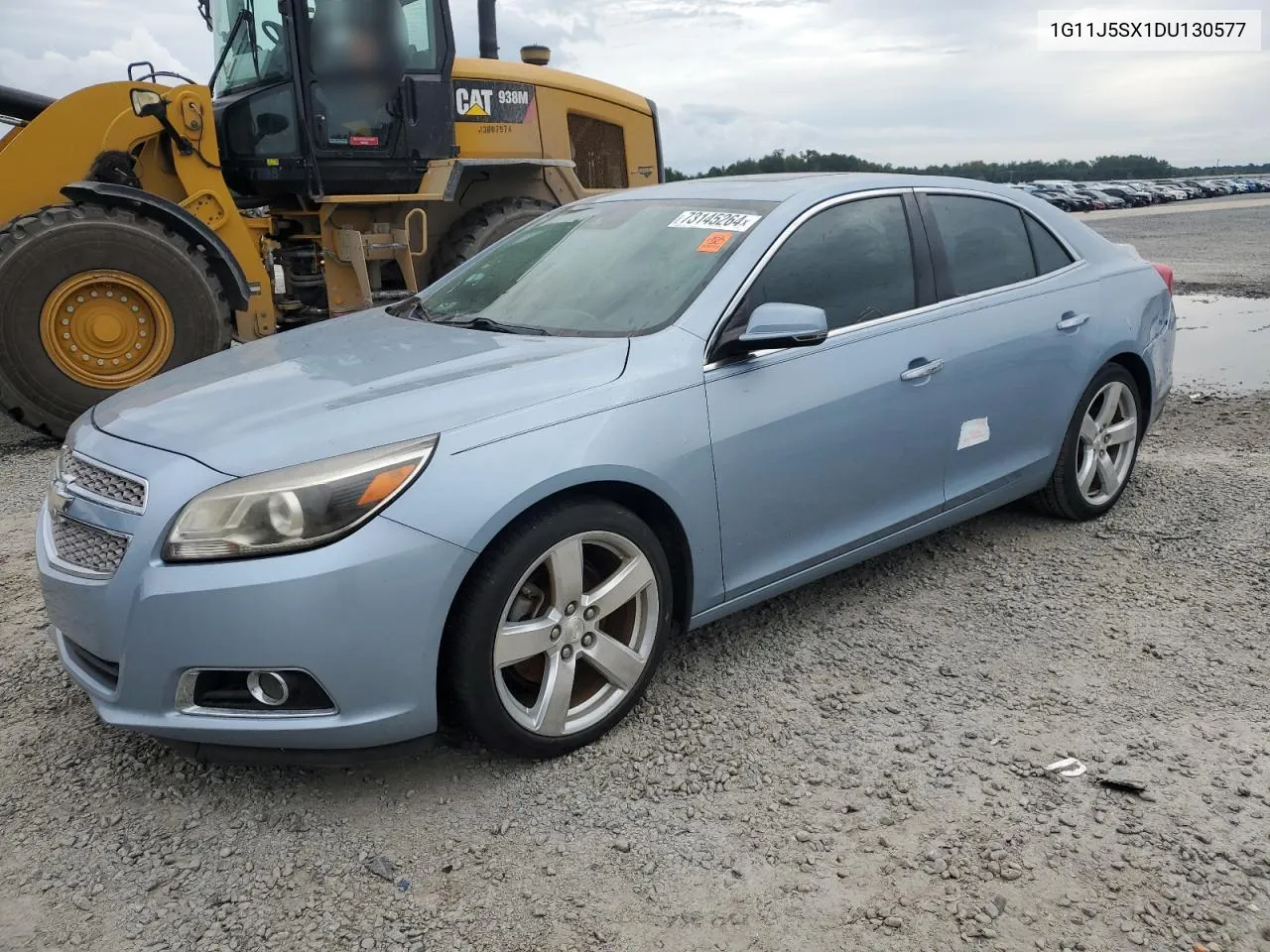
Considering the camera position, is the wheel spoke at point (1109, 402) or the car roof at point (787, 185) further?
the wheel spoke at point (1109, 402)

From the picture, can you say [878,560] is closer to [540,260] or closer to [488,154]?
[540,260]

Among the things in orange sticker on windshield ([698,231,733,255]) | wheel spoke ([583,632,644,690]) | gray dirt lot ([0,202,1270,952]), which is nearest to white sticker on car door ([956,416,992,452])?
gray dirt lot ([0,202,1270,952])

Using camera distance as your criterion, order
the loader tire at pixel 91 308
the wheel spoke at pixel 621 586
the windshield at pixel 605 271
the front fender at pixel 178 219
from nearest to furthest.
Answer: the wheel spoke at pixel 621 586 < the windshield at pixel 605 271 < the loader tire at pixel 91 308 < the front fender at pixel 178 219

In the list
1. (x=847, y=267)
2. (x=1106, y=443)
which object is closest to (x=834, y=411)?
(x=847, y=267)

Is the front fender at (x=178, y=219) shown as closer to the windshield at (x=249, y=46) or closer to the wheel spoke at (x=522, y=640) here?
the windshield at (x=249, y=46)

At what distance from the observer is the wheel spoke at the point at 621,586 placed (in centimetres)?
299

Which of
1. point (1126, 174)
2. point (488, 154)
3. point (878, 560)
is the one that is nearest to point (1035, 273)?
point (878, 560)

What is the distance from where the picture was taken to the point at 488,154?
888 cm

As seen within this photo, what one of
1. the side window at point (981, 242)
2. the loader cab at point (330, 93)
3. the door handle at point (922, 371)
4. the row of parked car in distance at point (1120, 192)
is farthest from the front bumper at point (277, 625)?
the row of parked car in distance at point (1120, 192)

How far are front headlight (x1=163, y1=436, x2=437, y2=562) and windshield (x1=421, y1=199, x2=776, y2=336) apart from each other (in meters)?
1.08

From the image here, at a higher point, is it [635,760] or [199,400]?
[199,400]

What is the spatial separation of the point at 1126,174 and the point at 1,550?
341 ft

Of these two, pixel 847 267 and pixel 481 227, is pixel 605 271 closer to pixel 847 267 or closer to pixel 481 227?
pixel 847 267

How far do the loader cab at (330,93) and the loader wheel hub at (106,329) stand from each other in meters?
1.64
